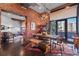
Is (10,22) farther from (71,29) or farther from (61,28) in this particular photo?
(71,29)

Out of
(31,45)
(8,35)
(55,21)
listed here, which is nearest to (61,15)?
(55,21)

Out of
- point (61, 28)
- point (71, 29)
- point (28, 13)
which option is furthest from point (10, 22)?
point (71, 29)

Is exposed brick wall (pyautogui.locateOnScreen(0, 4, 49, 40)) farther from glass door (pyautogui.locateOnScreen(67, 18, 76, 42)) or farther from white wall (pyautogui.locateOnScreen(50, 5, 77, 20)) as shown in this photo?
glass door (pyautogui.locateOnScreen(67, 18, 76, 42))

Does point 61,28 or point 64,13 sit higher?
point 64,13

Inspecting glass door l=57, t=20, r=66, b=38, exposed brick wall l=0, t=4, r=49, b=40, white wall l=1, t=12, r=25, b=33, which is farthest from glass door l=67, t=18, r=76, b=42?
white wall l=1, t=12, r=25, b=33

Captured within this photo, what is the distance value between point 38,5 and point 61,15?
0.41 meters

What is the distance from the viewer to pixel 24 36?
296cm

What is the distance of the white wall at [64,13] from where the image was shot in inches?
115

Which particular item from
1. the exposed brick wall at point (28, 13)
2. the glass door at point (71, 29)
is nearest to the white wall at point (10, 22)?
the exposed brick wall at point (28, 13)

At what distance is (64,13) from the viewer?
9.71ft

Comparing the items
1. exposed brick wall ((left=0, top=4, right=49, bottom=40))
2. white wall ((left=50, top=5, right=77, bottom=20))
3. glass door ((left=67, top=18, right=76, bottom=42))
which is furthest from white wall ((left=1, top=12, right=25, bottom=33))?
glass door ((left=67, top=18, right=76, bottom=42))

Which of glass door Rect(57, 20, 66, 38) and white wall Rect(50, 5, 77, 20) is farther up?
white wall Rect(50, 5, 77, 20)

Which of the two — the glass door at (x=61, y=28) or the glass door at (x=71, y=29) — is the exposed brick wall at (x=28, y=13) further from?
the glass door at (x=71, y=29)

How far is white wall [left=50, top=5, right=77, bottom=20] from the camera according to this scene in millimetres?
2916
